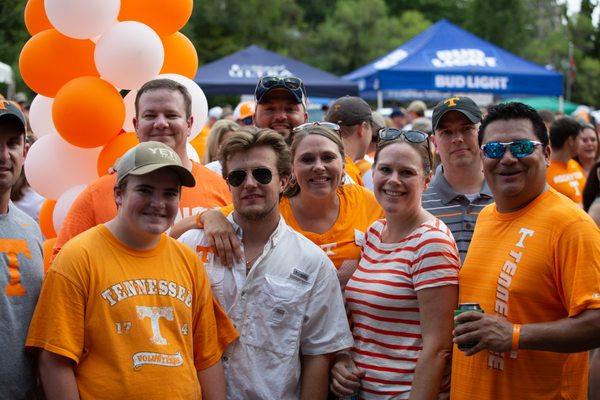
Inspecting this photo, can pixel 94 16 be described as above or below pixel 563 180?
above

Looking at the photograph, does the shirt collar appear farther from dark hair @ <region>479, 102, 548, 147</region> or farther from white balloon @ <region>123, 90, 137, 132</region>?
white balloon @ <region>123, 90, 137, 132</region>

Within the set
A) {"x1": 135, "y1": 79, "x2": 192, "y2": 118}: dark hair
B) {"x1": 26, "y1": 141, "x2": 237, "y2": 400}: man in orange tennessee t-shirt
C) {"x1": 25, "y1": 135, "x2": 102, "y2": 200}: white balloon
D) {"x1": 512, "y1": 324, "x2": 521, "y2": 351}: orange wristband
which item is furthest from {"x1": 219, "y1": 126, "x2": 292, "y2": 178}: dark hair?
{"x1": 25, "y1": 135, "x2": 102, "y2": 200}: white balloon

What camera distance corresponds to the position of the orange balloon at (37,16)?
5.18 m

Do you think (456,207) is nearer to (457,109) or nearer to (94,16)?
(457,109)

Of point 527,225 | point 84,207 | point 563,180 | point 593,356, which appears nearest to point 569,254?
point 527,225

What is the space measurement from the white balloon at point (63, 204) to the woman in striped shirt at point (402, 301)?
85.5 inches

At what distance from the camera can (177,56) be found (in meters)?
5.42

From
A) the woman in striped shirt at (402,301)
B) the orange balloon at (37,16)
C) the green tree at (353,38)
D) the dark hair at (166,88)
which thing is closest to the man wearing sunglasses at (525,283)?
the woman in striped shirt at (402,301)

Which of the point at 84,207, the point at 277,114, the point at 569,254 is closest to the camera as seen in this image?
the point at 569,254

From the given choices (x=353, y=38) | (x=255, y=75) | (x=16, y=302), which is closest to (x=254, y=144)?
(x=16, y=302)

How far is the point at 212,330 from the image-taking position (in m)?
3.35

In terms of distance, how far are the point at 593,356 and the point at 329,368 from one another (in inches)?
64.6

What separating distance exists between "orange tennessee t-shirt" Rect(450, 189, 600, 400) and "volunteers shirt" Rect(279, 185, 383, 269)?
78 centimetres

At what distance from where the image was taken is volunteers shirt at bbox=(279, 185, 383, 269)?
3.85 metres
